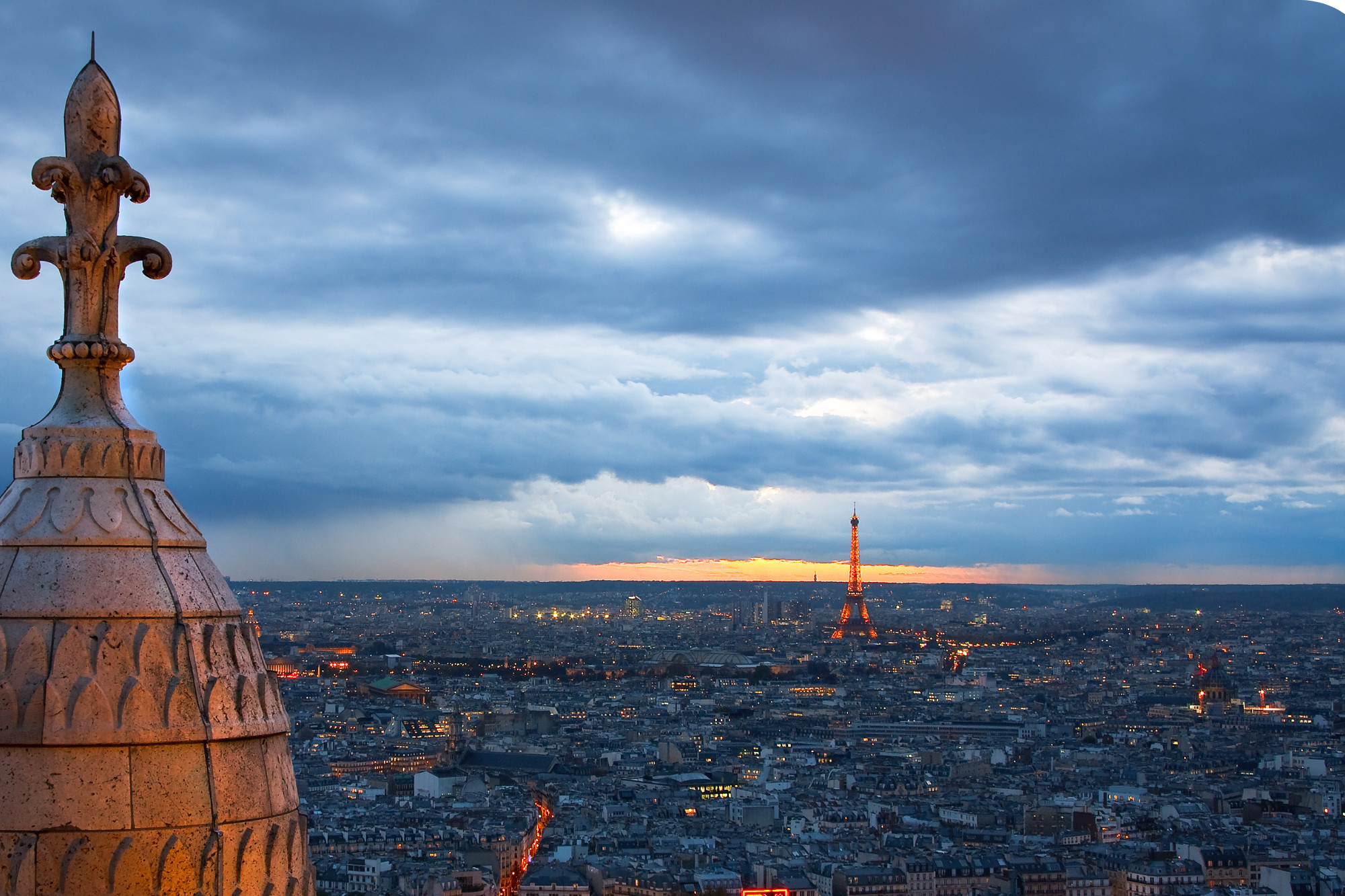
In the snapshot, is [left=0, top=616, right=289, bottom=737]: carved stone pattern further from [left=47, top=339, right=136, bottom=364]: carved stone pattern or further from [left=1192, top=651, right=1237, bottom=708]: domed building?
[left=1192, top=651, right=1237, bottom=708]: domed building

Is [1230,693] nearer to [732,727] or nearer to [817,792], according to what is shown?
[732,727]

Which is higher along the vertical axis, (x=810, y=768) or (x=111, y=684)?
(x=111, y=684)

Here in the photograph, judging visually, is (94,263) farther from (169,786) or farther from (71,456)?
(169,786)

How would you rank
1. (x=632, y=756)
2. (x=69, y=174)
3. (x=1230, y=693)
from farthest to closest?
(x=1230, y=693)
(x=632, y=756)
(x=69, y=174)

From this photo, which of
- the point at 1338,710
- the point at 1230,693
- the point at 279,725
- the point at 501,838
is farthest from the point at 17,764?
the point at 1230,693

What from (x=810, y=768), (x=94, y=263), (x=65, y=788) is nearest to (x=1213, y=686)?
(x=810, y=768)
